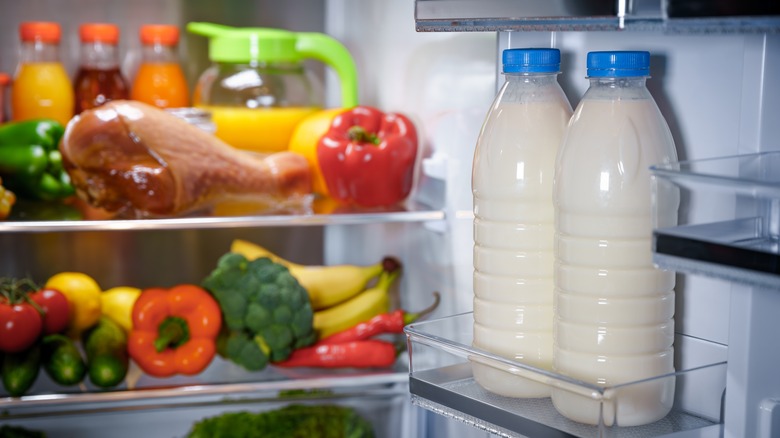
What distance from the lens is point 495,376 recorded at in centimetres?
102

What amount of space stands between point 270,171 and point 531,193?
0.90m

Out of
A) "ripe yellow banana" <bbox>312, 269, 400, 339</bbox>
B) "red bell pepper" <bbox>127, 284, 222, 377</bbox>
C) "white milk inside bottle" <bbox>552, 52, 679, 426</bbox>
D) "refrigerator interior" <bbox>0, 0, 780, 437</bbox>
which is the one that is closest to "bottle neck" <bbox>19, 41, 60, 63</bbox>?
"refrigerator interior" <bbox>0, 0, 780, 437</bbox>

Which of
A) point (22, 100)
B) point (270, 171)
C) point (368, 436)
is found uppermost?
point (22, 100)

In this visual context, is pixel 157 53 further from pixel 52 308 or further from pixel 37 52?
pixel 52 308

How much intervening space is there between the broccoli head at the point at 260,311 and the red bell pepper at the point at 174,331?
33 mm

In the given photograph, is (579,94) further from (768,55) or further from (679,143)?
(768,55)

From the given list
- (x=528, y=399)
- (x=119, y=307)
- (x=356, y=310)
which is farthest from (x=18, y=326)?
(x=528, y=399)

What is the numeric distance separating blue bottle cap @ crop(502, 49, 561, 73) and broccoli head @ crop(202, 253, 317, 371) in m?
0.91

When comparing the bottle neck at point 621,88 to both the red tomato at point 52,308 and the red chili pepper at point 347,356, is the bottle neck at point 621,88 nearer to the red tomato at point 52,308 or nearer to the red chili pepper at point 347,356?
the red chili pepper at point 347,356

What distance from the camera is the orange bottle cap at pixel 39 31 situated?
6.30ft

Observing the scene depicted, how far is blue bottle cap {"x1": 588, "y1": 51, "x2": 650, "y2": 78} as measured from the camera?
0.89 m

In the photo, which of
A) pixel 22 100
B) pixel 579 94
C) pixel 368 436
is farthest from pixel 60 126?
pixel 579 94

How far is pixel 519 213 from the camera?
101 cm

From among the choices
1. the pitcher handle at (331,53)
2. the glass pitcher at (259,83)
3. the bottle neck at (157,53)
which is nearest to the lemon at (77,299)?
the glass pitcher at (259,83)
